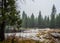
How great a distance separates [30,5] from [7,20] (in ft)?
1.94

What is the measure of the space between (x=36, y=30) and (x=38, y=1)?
0.61 metres

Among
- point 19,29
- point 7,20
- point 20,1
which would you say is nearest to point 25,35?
point 19,29

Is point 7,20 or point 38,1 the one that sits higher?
point 38,1

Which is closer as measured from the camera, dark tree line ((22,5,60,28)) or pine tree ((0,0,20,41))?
pine tree ((0,0,20,41))

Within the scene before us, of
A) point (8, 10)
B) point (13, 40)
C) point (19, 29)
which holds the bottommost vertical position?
point (13, 40)

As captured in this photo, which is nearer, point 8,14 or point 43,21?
point 8,14

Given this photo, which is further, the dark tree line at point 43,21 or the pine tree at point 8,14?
the dark tree line at point 43,21

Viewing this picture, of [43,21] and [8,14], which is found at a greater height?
[8,14]

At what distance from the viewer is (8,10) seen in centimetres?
359

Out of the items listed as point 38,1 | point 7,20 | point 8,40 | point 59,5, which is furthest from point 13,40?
point 59,5

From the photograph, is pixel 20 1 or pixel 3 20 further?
pixel 20 1

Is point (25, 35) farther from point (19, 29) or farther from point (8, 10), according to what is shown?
point (8, 10)

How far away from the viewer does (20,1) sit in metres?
3.79

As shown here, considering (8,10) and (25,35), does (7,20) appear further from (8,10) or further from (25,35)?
(25,35)
